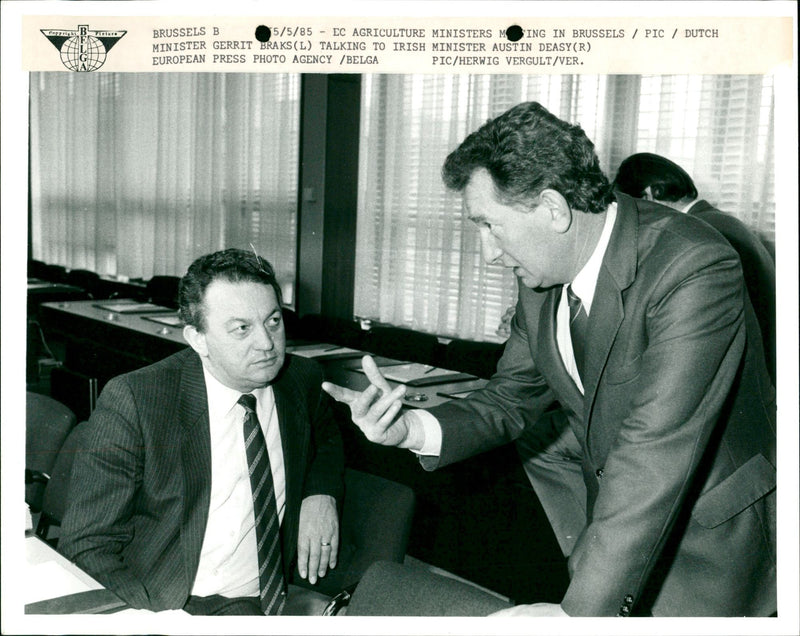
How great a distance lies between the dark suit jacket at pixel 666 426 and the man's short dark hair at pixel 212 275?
55cm

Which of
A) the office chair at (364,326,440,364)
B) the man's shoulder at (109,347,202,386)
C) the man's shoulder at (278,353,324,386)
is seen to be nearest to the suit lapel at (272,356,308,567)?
the man's shoulder at (278,353,324,386)

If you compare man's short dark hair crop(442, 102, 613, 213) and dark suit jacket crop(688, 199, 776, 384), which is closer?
man's short dark hair crop(442, 102, 613, 213)

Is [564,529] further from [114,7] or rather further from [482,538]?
[114,7]

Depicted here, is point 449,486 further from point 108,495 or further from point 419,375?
point 108,495

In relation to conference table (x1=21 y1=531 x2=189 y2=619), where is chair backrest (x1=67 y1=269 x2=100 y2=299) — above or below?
above

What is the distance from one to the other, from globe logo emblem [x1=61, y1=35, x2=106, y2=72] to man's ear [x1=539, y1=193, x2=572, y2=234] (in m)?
0.99

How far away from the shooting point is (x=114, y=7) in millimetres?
1516

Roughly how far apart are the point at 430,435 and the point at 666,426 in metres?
0.54

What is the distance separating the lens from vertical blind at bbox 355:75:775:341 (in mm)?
3236

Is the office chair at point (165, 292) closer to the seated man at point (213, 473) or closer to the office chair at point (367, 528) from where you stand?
the seated man at point (213, 473)

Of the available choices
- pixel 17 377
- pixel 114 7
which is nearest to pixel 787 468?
pixel 17 377

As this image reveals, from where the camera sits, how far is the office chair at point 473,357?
11.8 ft

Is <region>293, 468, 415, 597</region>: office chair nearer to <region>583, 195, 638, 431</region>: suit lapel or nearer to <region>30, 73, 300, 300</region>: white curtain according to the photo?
<region>583, 195, 638, 431</region>: suit lapel

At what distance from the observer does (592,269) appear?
4.77 feet
